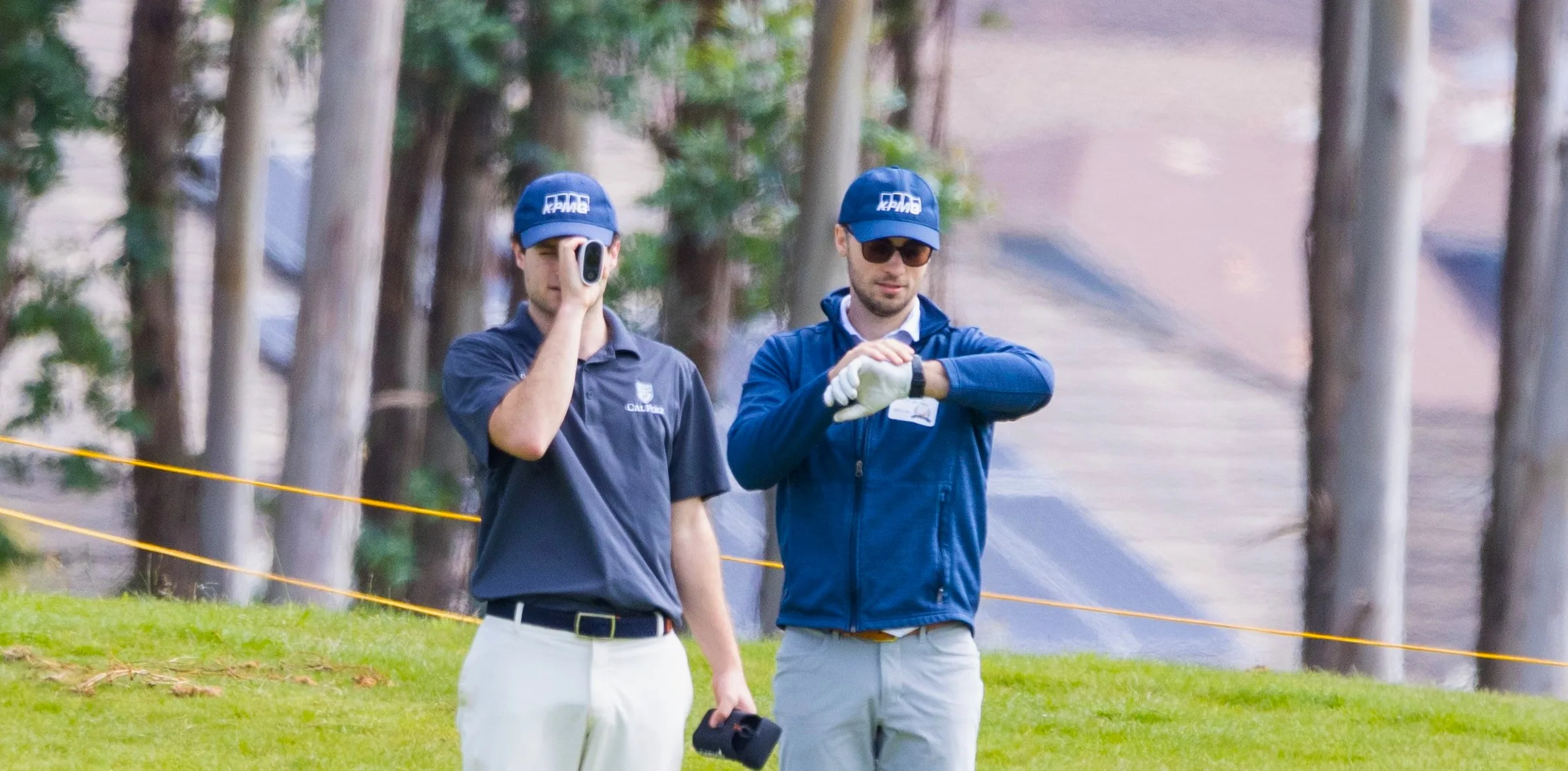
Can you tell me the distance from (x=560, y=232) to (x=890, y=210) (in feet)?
2.56

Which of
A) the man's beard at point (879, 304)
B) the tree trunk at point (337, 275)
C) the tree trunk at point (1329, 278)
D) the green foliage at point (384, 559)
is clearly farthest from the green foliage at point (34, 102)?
the man's beard at point (879, 304)

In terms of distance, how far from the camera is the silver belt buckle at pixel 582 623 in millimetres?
4320

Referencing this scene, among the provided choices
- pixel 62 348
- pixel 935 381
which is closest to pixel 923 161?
pixel 62 348

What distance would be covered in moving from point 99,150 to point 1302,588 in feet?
65.0

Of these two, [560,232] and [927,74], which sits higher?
[927,74]

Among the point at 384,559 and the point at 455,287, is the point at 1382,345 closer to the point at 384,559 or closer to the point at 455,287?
the point at 455,287

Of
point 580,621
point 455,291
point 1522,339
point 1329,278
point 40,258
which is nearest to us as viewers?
point 580,621

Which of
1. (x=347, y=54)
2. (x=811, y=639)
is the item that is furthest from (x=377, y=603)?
(x=811, y=639)

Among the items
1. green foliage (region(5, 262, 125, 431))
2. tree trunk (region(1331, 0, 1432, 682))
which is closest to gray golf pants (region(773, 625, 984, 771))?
tree trunk (region(1331, 0, 1432, 682))

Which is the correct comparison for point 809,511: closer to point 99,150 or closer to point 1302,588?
point 1302,588

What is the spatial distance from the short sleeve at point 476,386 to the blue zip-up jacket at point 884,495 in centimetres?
59

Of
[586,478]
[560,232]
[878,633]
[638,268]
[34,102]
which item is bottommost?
[878,633]

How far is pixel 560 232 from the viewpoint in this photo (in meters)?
4.36

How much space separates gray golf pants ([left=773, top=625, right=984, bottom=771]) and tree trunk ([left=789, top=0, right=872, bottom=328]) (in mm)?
11079
